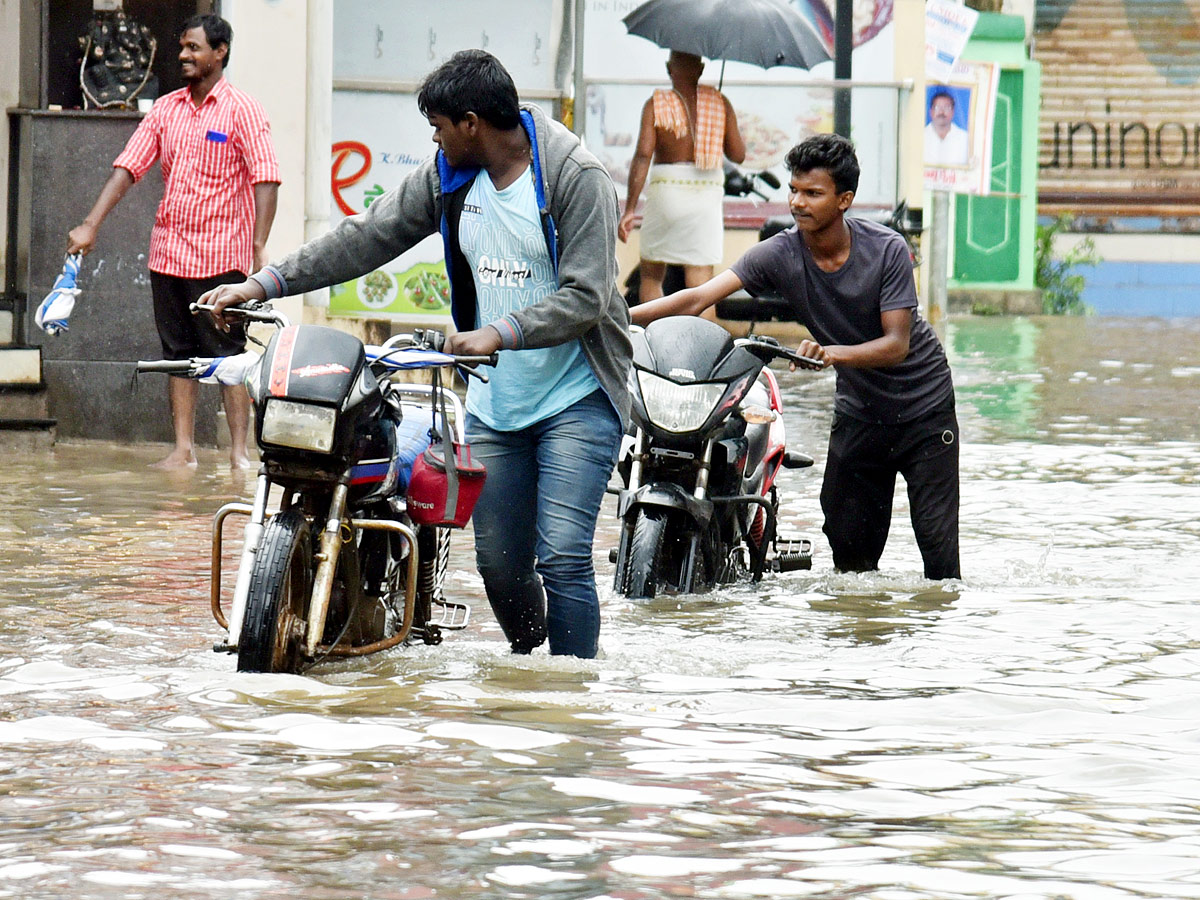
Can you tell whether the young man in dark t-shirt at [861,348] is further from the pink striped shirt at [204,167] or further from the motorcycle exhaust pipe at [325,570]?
the pink striped shirt at [204,167]

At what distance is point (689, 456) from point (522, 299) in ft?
6.42

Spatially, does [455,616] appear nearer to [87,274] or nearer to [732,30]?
[87,274]

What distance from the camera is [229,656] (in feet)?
19.4

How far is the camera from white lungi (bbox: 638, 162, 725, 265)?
548 inches

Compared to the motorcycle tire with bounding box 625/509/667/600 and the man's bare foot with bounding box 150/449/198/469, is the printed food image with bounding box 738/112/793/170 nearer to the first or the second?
the man's bare foot with bounding box 150/449/198/469

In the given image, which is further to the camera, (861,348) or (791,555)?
(791,555)

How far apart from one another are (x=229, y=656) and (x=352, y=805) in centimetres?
171

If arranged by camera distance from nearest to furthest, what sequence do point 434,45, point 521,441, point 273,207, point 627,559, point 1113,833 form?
point 1113,833 < point 521,441 < point 627,559 < point 273,207 < point 434,45

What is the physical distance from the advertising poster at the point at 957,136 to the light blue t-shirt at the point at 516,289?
51.0ft

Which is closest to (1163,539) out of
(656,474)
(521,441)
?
(656,474)

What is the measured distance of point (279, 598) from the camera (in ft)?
16.9

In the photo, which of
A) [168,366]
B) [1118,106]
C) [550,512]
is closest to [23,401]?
[168,366]

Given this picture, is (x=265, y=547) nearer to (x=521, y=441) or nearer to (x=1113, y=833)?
(x=521, y=441)

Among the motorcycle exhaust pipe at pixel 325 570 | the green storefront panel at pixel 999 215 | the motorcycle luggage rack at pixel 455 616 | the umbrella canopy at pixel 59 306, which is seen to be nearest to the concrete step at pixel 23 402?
the umbrella canopy at pixel 59 306
